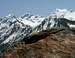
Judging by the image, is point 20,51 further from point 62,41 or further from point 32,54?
point 62,41

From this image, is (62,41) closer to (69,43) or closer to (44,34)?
(69,43)

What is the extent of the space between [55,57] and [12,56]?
486 centimetres

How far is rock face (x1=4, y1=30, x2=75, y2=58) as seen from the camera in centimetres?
2897

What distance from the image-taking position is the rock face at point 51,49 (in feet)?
95.0

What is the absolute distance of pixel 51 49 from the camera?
30.5 meters

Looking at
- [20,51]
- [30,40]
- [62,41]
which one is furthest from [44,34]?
[20,51]

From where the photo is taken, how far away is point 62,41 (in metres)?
32.6

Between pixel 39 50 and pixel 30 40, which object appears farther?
pixel 30 40

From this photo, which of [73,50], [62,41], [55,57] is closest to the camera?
[55,57]

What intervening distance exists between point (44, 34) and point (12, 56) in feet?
30.2

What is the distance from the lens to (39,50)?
3011 centimetres

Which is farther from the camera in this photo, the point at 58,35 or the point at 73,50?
the point at 58,35

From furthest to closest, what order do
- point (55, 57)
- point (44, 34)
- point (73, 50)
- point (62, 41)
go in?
point (44, 34) < point (62, 41) < point (73, 50) < point (55, 57)

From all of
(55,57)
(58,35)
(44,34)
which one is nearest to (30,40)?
(44,34)
